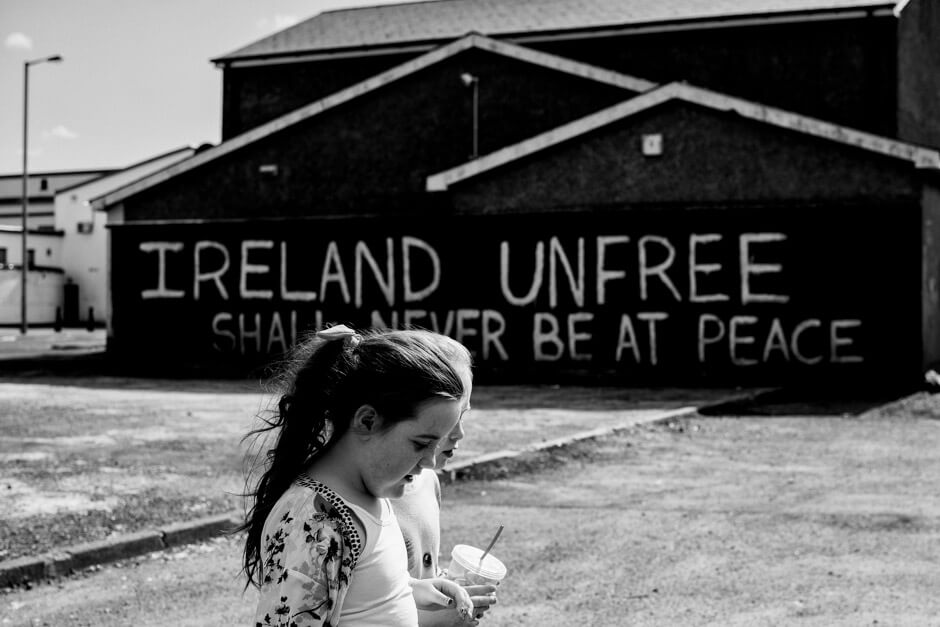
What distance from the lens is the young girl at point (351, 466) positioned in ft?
7.70

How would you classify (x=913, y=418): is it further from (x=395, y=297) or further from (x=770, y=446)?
(x=395, y=297)

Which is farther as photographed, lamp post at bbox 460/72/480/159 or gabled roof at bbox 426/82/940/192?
lamp post at bbox 460/72/480/159

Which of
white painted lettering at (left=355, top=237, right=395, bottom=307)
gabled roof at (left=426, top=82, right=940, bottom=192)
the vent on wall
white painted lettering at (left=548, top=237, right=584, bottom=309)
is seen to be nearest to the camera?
gabled roof at (left=426, top=82, right=940, bottom=192)

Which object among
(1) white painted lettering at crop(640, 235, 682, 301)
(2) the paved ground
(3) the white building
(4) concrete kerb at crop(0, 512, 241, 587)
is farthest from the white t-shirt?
(3) the white building

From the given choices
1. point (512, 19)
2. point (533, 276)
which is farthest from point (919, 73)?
point (533, 276)

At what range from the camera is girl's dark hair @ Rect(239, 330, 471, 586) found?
2471mm

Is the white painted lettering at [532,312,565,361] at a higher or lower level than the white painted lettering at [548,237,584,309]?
lower

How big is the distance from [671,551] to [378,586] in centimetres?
427

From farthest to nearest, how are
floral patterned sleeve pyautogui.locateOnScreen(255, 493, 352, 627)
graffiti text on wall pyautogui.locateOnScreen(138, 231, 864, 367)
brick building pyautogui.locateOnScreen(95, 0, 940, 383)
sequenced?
1. graffiti text on wall pyautogui.locateOnScreen(138, 231, 864, 367)
2. brick building pyautogui.locateOnScreen(95, 0, 940, 383)
3. floral patterned sleeve pyautogui.locateOnScreen(255, 493, 352, 627)

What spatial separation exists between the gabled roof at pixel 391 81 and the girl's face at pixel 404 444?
2001 centimetres

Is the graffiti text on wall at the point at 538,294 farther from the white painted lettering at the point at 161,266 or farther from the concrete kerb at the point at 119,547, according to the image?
the concrete kerb at the point at 119,547

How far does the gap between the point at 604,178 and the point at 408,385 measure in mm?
17340

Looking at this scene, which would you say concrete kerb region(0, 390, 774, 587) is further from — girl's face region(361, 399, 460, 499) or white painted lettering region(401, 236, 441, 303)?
white painted lettering region(401, 236, 441, 303)

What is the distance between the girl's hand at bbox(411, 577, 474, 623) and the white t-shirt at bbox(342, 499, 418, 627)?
0.09m
